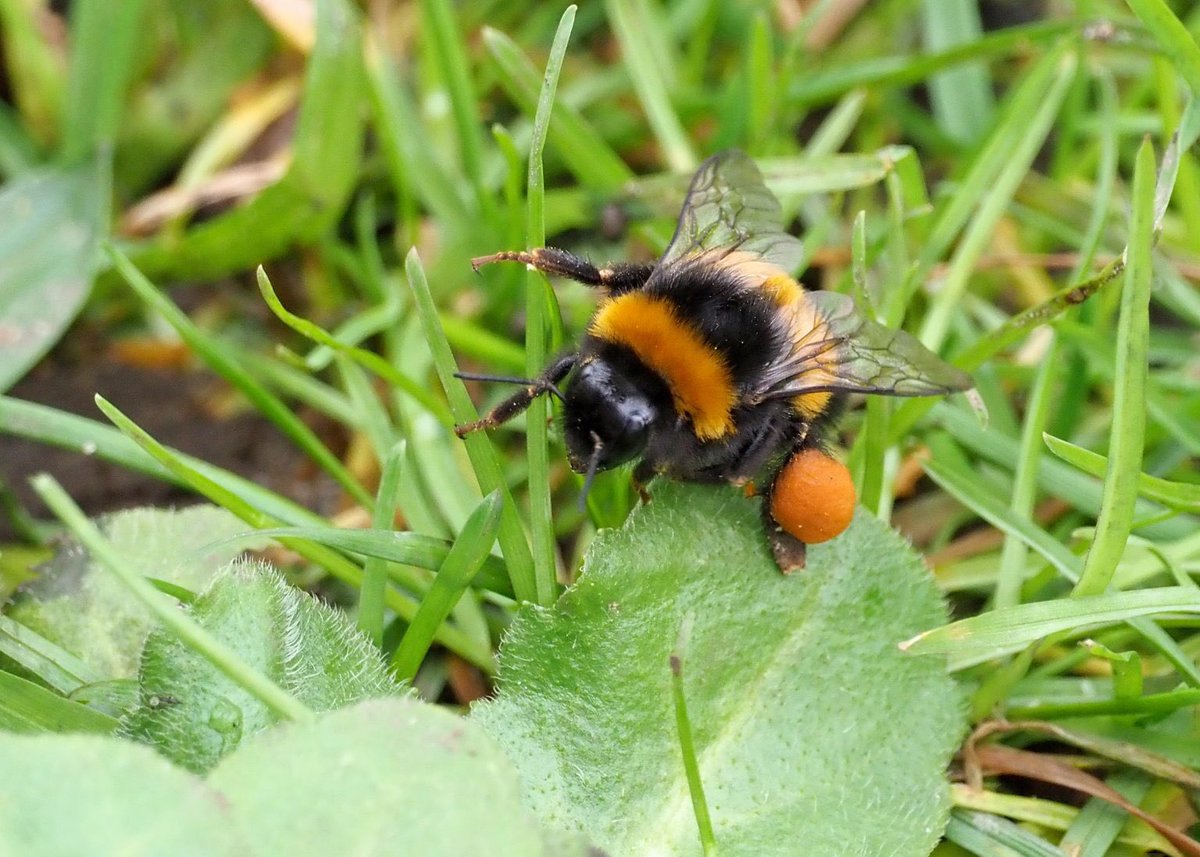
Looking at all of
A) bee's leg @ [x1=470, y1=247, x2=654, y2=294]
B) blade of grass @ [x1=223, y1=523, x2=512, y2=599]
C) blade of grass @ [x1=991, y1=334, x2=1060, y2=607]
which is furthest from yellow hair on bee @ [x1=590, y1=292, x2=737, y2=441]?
blade of grass @ [x1=991, y1=334, x2=1060, y2=607]

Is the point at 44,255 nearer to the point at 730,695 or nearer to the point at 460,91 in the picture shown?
the point at 460,91

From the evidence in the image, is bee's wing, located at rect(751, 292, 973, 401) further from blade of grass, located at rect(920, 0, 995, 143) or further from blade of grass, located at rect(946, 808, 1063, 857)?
blade of grass, located at rect(920, 0, 995, 143)

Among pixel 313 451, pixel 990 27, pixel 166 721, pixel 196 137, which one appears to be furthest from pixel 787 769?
pixel 990 27

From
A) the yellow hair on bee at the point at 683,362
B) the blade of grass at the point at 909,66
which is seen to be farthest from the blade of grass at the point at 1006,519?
the blade of grass at the point at 909,66

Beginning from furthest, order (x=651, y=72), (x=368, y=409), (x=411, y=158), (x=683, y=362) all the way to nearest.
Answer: (x=651, y=72) < (x=411, y=158) < (x=368, y=409) < (x=683, y=362)

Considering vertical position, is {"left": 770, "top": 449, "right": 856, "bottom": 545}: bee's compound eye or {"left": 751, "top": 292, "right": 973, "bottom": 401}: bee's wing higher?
{"left": 751, "top": 292, "right": 973, "bottom": 401}: bee's wing

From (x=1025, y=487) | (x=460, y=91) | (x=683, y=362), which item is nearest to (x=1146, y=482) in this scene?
(x=1025, y=487)

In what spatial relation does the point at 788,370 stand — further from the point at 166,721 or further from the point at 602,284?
the point at 166,721
